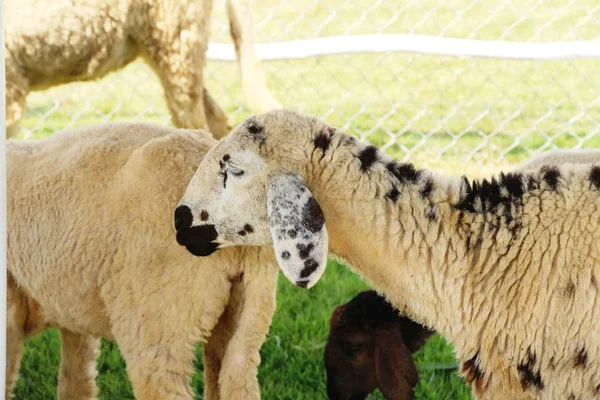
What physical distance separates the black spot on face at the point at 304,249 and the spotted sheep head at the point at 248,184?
0.05 metres

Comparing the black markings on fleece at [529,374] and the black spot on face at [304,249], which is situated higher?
the black spot on face at [304,249]

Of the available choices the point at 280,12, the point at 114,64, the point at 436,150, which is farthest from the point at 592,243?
the point at 280,12

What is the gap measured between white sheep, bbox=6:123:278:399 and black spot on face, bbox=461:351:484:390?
63cm

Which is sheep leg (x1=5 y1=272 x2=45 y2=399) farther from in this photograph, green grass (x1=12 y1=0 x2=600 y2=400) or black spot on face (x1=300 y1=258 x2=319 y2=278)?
green grass (x1=12 y1=0 x2=600 y2=400)

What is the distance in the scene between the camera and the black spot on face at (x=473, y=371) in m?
3.00

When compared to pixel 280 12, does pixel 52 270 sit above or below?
below

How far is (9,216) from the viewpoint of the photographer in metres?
3.42

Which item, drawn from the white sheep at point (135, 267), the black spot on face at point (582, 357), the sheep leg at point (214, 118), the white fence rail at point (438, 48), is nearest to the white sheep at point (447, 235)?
the black spot on face at point (582, 357)

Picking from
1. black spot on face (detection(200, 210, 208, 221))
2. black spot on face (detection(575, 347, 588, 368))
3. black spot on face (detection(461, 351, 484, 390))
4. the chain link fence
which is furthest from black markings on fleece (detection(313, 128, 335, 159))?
the chain link fence

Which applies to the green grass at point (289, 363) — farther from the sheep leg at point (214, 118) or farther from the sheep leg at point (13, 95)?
the sheep leg at point (214, 118)

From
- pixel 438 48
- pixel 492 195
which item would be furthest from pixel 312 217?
pixel 438 48

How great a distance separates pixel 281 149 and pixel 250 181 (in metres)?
0.13

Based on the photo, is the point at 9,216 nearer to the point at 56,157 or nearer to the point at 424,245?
the point at 56,157

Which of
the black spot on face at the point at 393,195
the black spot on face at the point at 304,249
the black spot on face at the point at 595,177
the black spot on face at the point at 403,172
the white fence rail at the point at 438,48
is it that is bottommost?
the black spot on face at the point at 304,249
